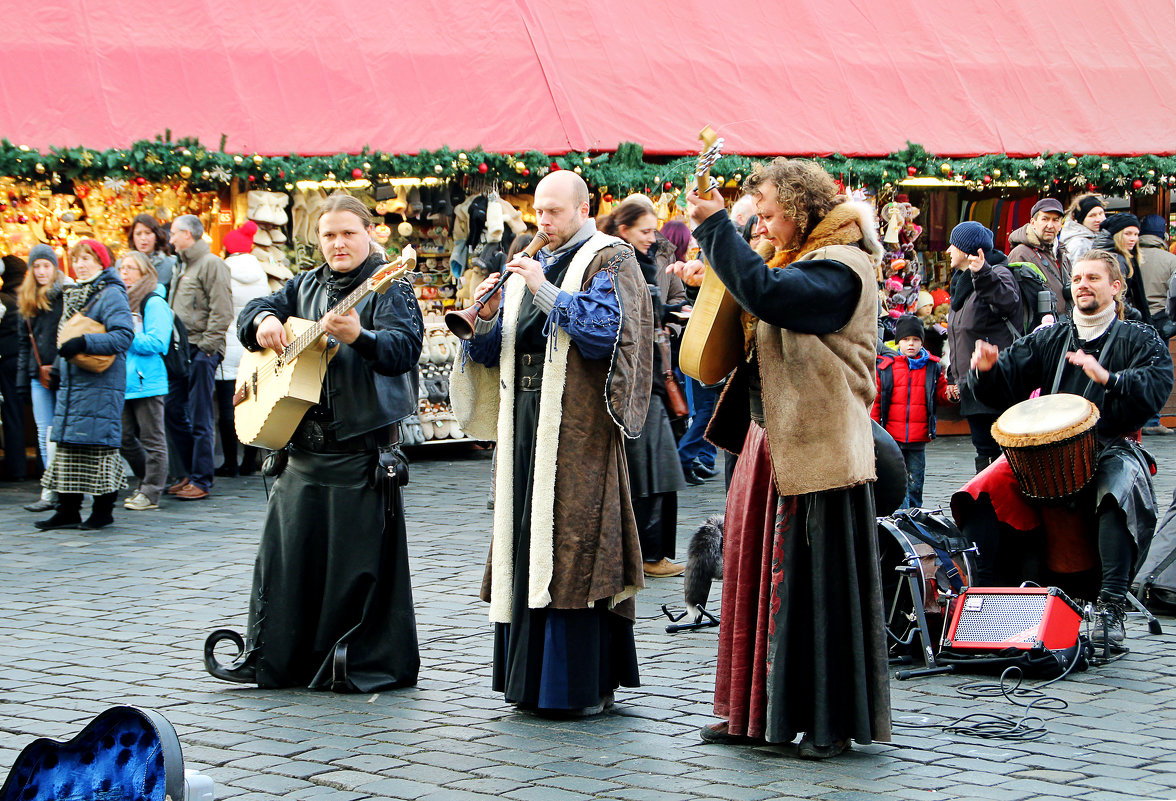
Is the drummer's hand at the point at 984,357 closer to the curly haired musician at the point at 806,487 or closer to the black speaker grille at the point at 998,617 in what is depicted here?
the black speaker grille at the point at 998,617

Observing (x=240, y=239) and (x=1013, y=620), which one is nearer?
(x=1013, y=620)

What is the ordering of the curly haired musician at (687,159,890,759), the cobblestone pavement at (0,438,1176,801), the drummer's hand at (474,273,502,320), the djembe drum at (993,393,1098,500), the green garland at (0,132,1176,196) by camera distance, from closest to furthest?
the cobblestone pavement at (0,438,1176,801) → the curly haired musician at (687,159,890,759) → the drummer's hand at (474,273,502,320) → the djembe drum at (993,393,1098,500) → the green garland at (0,132,1176,196)

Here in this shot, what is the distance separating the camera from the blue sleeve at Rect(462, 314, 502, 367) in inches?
208

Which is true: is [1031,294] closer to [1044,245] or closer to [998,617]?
[1044,245]

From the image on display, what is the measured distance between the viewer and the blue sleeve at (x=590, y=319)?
16.4ft

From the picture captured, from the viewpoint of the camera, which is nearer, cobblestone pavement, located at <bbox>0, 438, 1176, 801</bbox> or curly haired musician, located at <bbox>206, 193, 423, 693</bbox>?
cobblestone pavement, located at <bbox>0, 438, 1176, 801</bbox>

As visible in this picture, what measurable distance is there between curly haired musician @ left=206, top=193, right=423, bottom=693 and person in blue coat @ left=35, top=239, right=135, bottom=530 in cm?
394

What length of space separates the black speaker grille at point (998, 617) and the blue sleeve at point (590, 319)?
2.01m

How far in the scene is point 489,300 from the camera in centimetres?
517

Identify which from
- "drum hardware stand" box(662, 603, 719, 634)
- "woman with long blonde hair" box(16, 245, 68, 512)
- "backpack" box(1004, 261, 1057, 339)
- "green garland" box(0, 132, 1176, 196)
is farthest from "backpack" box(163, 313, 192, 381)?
"backpack" box(1004, 261, 1057, 339)

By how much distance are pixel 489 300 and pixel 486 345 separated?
0.66ft

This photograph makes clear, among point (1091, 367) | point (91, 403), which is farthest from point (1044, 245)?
point (91, 403)

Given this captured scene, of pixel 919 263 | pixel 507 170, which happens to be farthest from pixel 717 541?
pixel 919 263

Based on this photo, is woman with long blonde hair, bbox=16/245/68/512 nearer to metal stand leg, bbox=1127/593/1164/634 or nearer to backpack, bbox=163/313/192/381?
Answer: backpack, bbox=163/313/192/381
